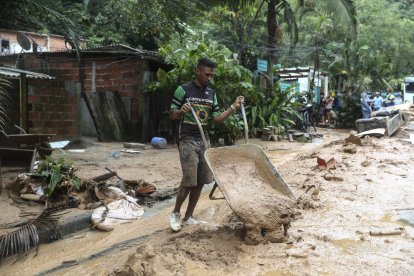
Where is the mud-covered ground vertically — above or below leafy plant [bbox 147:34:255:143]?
below

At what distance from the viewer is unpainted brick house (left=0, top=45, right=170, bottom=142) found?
9477 mm

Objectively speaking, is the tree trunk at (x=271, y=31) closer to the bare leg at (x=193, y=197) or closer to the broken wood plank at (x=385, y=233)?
the bare leg at (x=193, y=197)

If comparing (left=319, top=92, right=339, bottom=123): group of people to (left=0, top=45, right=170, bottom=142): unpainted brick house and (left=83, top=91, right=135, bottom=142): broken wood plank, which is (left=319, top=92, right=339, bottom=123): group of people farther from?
(left=83, top=91, right=135, bottom=142): broken wood plank

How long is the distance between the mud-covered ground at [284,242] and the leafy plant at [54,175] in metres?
0.78

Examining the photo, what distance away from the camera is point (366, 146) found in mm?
9430

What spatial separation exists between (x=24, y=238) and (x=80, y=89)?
7.79 m

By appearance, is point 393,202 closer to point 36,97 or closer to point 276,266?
point 276,266

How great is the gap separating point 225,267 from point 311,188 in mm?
2810

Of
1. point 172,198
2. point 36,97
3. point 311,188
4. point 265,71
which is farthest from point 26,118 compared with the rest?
point 265,71

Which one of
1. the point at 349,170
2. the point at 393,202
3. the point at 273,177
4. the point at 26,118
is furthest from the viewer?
the point at 26,118

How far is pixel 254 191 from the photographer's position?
3695mm

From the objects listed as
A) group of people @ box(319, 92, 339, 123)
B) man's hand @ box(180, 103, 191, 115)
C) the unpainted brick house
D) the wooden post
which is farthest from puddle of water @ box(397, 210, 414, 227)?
group of people @ box(319, 92, 339, 123)

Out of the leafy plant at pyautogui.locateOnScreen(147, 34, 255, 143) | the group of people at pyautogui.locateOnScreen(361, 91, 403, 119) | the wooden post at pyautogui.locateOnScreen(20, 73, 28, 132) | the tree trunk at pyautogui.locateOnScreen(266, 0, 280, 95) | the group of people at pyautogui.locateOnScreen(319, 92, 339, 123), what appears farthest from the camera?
the group of people at pyautogui.locateOnScreen(319, 92, 339, 123)

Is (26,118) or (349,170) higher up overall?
(26,118)
